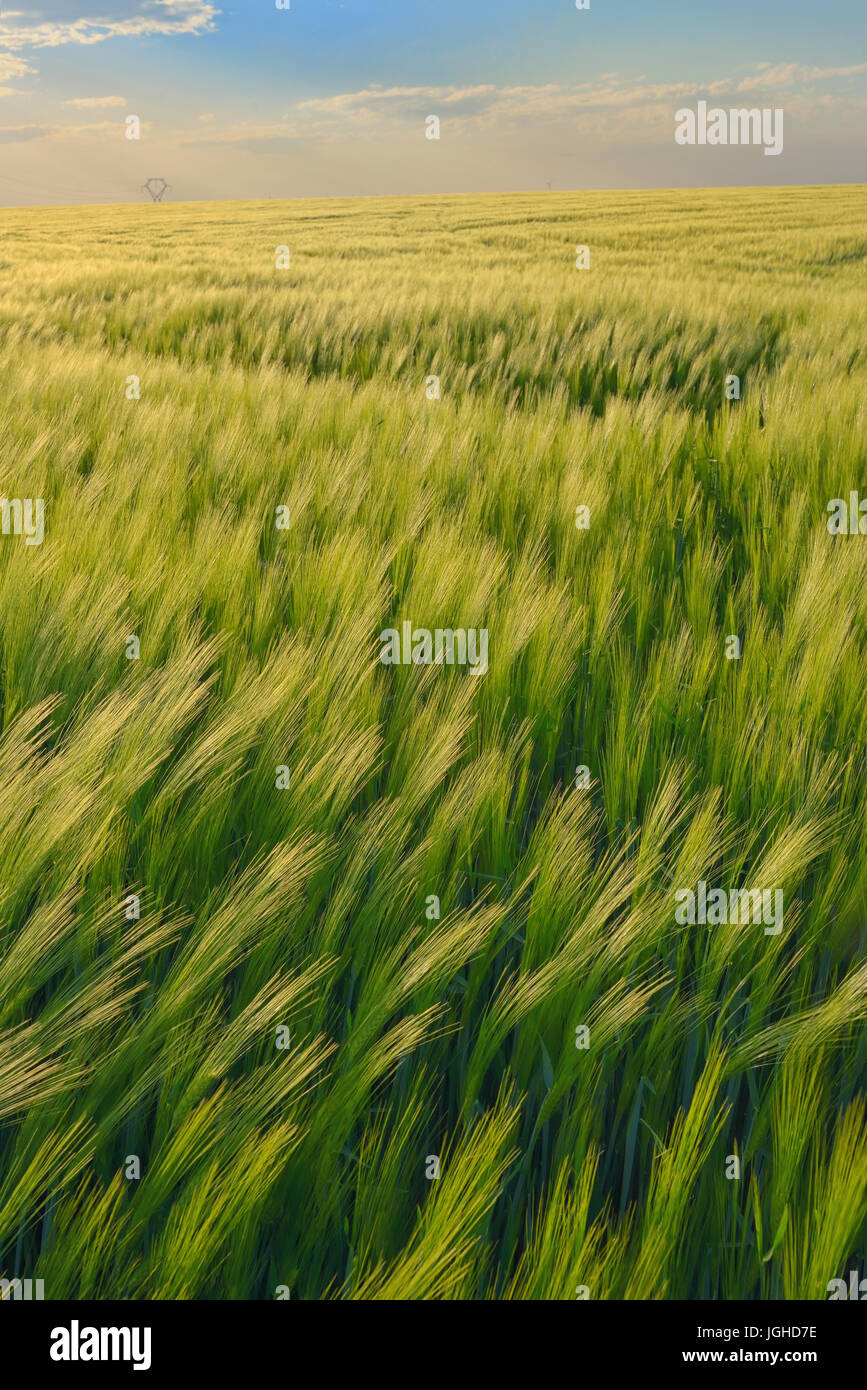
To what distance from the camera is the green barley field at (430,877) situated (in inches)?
30.4

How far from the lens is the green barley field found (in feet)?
2.53

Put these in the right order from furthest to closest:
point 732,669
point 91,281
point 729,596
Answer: point 91,281
point 729,596
point 732,669

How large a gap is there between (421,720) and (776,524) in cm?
140

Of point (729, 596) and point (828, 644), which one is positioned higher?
point (729, 596)

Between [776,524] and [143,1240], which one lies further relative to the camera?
[776,524]

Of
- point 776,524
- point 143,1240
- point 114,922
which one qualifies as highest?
point 776,524

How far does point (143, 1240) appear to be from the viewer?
79 cm

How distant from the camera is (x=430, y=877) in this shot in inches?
41.8
